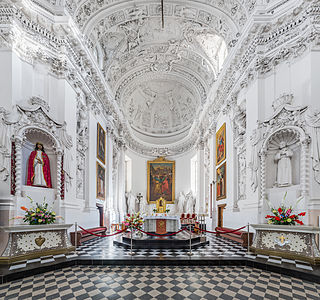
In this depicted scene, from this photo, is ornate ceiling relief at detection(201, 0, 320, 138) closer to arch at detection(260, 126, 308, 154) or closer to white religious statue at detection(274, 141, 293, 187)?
arch at detection(260, 126, 308, 154)

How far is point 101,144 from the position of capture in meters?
13.8

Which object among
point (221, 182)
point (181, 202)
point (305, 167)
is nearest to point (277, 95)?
point (305, 167)

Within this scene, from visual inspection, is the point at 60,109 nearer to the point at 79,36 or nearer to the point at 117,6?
the point at 79,36

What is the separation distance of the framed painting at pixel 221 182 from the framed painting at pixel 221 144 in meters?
0.47

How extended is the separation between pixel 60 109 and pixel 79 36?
3.00 meters

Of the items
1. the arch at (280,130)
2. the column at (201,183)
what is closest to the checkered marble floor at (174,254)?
the arch at (280,130)

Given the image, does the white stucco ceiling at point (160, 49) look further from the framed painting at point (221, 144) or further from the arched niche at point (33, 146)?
the arched niche at point (33, 146)

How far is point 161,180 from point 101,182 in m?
9.72

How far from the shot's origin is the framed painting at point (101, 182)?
12891 millimetres

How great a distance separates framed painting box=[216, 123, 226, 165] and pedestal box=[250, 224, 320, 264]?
20.2ft

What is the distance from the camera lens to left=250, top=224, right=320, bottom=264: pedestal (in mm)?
5790

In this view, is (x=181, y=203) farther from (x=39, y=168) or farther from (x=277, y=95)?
(x=39, y=168)

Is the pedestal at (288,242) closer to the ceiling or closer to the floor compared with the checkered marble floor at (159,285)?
closer to the ceiling

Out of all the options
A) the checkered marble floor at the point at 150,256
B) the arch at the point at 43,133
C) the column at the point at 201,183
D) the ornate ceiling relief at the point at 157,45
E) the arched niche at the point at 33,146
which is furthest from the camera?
the column at the point at 201,183
